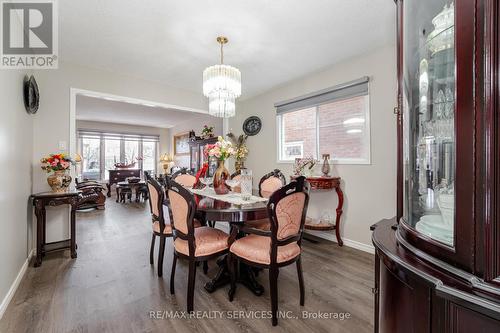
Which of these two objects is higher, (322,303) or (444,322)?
(444,322)

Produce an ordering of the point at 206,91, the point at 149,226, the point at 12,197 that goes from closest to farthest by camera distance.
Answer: the point at 12,197
the point at 206,91
the point at 149,226

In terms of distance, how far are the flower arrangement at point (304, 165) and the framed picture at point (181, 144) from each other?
17.4 feet

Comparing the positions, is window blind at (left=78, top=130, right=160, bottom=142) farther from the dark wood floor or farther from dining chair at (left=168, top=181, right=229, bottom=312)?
dining chair at (left=168, top=181, right=229, bottom=312)

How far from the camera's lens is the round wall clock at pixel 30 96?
95.4 inches

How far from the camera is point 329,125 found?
11.0 feet

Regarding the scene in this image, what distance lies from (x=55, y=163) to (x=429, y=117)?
349 cm

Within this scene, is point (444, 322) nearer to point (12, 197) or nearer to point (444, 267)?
point (444, 267)

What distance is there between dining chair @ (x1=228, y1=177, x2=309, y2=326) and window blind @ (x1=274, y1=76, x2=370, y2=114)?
6.13ft

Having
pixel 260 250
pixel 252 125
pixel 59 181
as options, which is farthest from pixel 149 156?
pixel 260 250

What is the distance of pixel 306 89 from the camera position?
3580 millimetres

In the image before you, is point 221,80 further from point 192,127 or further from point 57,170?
point 192,127

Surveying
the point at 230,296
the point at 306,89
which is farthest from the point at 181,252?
the point at 306,89

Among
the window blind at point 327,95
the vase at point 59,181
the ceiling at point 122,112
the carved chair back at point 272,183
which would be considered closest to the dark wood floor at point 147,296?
the vase at point 59,181

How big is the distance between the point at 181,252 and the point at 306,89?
2963 mm
